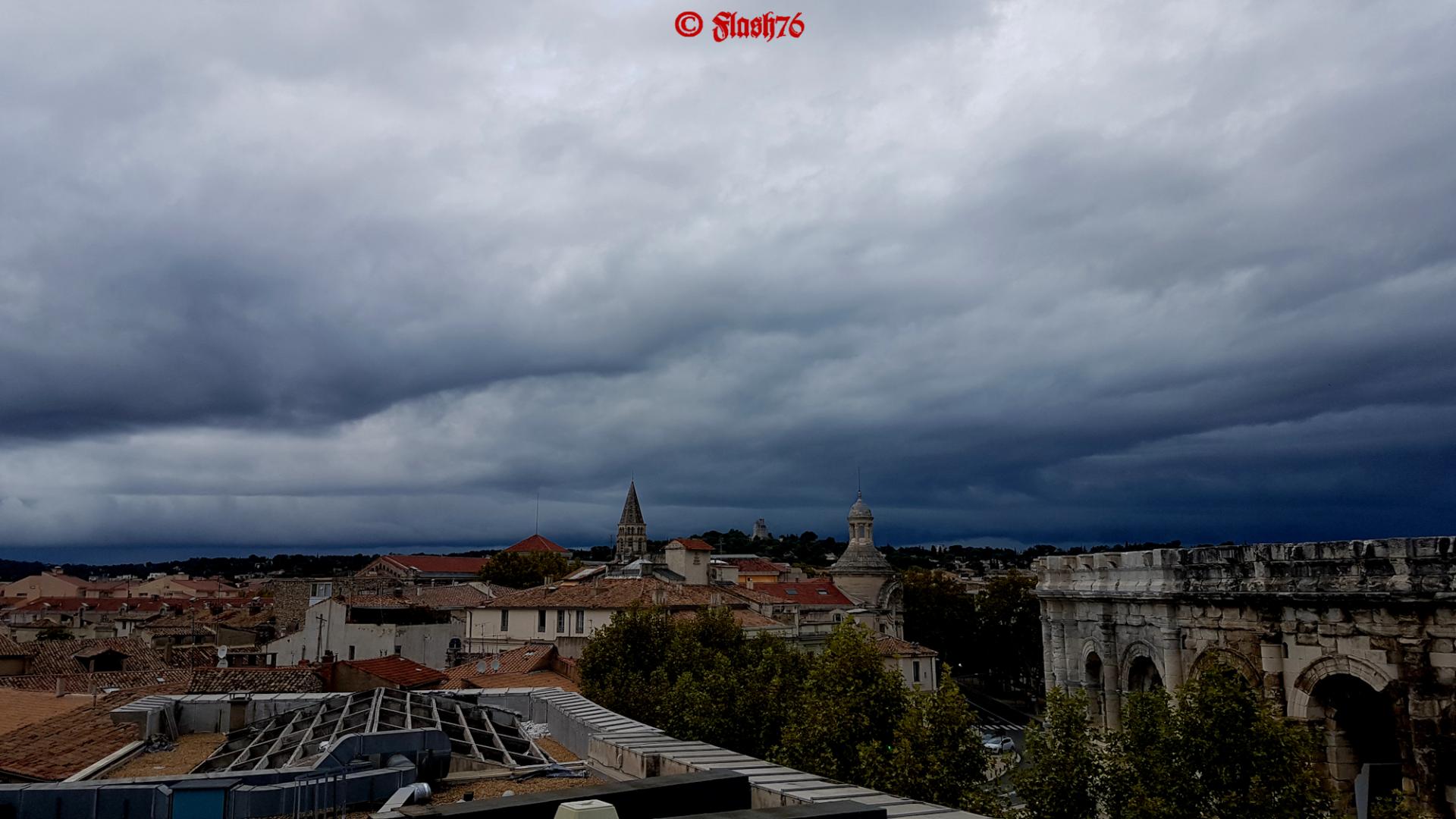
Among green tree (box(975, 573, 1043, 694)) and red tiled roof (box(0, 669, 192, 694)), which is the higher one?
red tiled roof (box(0, 669, 192, 694))

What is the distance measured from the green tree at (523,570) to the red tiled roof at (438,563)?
2059cm

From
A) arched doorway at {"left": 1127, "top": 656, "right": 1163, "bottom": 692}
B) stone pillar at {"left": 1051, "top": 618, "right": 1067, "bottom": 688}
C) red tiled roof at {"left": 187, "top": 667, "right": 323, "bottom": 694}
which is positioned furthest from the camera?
stone pillar at {"left": 1051, "top": 618, "right": 1067, "bottom": 688}

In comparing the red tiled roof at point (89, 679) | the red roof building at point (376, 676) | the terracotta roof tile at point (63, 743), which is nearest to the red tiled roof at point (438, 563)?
the red tiled roof at point (89, 679)

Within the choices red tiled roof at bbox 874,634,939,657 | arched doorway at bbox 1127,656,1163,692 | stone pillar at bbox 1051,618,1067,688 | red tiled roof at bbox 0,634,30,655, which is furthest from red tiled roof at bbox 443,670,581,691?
red tiled roof at bbox 0,634,30,655

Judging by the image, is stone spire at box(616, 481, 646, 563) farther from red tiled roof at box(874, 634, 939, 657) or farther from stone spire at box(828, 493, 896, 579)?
red tiled roof at box(874, 634, 939, 657)

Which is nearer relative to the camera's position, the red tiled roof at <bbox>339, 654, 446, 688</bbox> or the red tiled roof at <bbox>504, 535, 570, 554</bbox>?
the red tiled roof at <bbox>339, 654, 446, 688</bbox>

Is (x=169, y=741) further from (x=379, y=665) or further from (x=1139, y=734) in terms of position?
(x=1139, y=734)

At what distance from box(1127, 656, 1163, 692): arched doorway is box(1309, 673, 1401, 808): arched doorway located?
7.09 meters

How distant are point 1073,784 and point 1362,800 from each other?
7.09 meters

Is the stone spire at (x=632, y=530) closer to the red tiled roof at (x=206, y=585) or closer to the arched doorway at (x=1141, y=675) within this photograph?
the red tiled roof at (x=206, y=585)

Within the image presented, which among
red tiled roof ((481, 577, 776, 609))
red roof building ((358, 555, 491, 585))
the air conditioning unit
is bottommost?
red roof building ((358, 555, 491, 585))

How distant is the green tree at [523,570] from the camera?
112125 mm

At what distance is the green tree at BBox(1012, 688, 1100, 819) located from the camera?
1855 cm

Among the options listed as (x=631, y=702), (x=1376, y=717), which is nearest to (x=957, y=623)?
(x=631, y=702)
